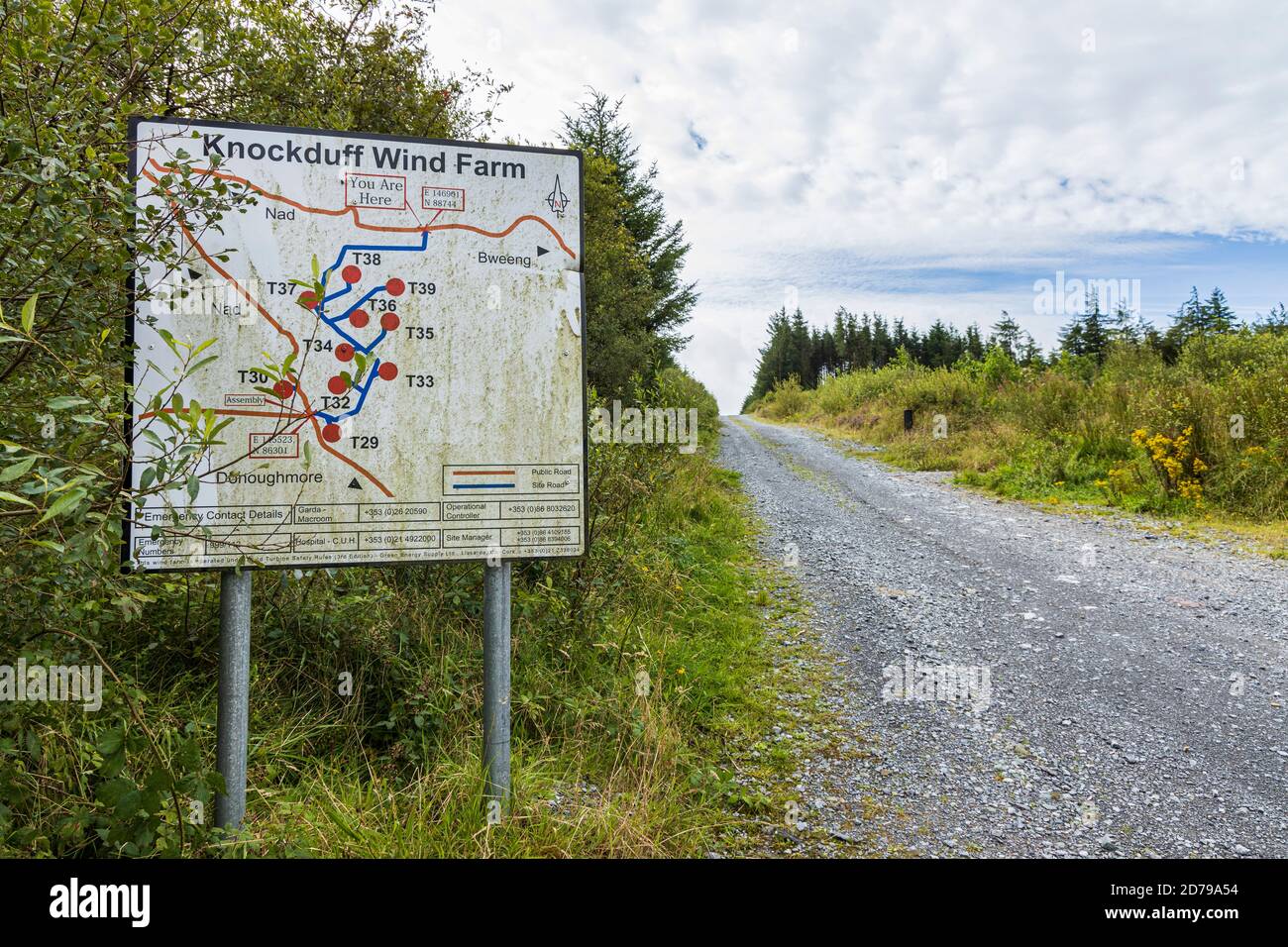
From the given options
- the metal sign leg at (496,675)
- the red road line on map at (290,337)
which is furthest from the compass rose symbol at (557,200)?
the metal sign leg at (496,675)

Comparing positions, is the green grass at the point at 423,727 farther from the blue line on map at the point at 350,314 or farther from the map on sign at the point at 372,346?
the blue line on map at the point at 350,314

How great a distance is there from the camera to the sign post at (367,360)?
2.40m

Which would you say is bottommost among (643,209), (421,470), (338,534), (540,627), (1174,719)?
(1174,719)

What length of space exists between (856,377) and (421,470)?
29.5 m

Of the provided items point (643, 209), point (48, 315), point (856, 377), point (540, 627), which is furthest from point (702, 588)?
point (856, 377)

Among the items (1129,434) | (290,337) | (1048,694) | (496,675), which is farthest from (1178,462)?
(290,337)

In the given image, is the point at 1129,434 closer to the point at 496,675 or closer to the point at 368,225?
the point at 496,675

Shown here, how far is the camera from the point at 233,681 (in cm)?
246

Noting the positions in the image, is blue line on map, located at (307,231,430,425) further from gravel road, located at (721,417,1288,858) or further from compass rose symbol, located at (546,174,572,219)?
gravel road, located at (721,417,1288,858)

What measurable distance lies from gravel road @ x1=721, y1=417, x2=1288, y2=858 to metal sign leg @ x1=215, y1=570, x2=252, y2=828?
2.24 m

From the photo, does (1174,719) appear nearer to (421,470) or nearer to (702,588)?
(702,588)

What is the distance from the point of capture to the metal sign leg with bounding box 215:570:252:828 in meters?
2.42

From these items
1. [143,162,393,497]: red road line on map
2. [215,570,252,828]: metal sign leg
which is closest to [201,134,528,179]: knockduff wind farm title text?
[143,162,393,497]: red road line on map

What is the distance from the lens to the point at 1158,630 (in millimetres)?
4809
